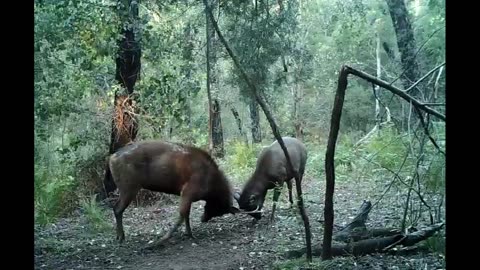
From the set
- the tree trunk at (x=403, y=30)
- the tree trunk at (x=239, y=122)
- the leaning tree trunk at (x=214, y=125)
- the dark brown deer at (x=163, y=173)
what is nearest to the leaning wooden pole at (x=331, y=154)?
the tree trunk at (x=403, y=30)

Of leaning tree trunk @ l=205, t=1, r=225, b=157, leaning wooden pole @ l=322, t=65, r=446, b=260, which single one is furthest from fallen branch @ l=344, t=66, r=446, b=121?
leaning tree trunk @ l=205, t=1, r=225, b=157

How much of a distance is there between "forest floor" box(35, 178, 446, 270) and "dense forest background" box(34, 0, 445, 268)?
0.69 ft

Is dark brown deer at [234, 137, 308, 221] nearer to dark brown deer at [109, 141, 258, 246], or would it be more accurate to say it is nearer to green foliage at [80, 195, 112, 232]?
dark brown deer at [109, 141, 258, 246]

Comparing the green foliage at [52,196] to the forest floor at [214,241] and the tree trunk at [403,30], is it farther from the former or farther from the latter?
the tree trunk at [403,30]

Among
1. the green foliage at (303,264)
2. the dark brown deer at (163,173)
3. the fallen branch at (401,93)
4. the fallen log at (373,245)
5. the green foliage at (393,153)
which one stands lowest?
the green foliage at (303,264)

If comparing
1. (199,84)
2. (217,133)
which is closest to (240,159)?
(217,133)

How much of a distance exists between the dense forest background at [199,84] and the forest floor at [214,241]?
210mm

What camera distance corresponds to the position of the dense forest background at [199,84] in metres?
3.30

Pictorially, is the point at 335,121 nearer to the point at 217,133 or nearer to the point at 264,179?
the point at 264,179

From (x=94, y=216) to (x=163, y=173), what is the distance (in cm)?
83

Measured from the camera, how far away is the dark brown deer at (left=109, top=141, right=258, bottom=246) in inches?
188

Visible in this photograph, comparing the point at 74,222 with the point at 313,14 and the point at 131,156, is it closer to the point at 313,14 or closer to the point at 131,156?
the point at 131,156

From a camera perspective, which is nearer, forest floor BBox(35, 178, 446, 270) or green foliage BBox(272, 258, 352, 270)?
green foliage BBox(272, 258, 352, 270)
